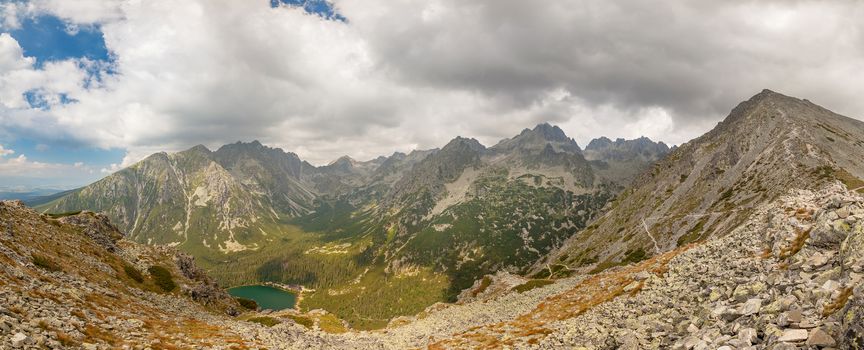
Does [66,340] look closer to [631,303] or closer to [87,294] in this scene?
[87,294]

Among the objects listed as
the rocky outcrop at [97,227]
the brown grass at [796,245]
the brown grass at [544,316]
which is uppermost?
the brown grass at [796,245]

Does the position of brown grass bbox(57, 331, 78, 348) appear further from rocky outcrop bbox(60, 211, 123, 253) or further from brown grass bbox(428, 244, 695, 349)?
rocky outcrop bbox(60, 211, 123, 253)

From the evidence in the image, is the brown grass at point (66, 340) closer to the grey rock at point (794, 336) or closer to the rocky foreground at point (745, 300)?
the rocky foreground at point (745, 300)

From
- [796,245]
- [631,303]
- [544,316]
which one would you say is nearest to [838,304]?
[796,245]

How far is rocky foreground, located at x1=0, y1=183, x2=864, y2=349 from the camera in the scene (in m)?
17.2

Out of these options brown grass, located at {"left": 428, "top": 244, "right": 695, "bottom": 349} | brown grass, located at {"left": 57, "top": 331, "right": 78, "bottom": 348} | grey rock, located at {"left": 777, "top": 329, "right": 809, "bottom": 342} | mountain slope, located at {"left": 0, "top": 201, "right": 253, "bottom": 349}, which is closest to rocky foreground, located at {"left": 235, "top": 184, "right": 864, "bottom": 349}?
grey rock, located at {"left": 777, "top": 329, "right": 809, "bottom": 342}

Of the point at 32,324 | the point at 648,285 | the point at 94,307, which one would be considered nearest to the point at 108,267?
the point at 94,307

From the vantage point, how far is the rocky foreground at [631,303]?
677 inches

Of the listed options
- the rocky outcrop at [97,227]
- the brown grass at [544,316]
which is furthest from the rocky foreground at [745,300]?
the rocky outcrop at [97,227]

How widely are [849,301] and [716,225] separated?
188 metres

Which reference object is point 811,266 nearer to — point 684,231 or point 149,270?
point 149,270

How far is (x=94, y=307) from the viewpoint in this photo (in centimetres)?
4078

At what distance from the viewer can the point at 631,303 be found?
128 feet

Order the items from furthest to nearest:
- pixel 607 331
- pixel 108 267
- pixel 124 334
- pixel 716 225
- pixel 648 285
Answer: pixel 716 225, pixel 108 267, pixel 648 285, pixel 124 334, pixel 607 331
